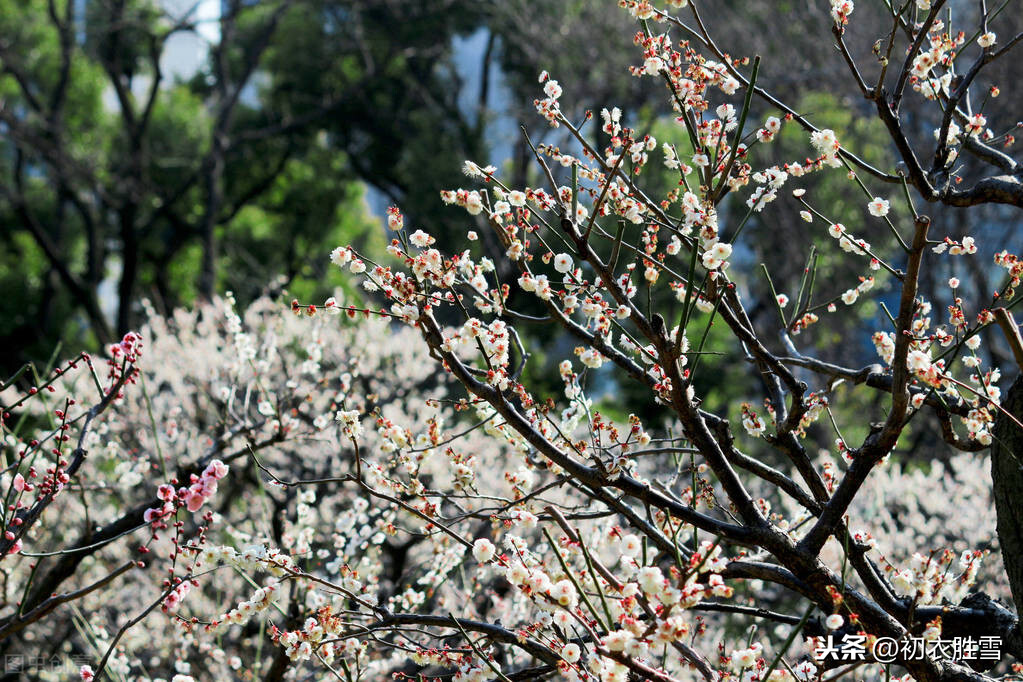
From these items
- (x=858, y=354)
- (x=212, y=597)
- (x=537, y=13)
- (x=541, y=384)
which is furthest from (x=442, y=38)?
(x=212, y=597)

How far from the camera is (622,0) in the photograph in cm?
252

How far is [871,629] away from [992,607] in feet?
2.03

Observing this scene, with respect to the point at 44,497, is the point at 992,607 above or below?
above

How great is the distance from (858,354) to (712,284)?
32.1 ft

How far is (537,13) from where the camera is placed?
15.7 meters

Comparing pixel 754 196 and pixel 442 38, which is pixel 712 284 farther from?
pixel 442 38

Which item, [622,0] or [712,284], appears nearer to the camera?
[712,284]

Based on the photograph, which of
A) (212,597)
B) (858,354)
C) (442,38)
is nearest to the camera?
(212,597)

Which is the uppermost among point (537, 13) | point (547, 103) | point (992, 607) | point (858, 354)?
point (537, 13)

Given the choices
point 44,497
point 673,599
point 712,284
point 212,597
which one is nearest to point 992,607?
point 712,284

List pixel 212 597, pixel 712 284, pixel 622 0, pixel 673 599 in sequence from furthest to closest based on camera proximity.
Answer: pixel 212 597 < pixel 622 0 < pixel 712 284 < pixel 673 599

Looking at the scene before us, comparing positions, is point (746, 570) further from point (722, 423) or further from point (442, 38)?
point (442, 38)

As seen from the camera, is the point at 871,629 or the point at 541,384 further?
the point at 541,384

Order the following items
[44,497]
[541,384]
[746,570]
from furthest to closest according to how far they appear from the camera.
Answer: [541,384] → [44,497] → [746,570]
